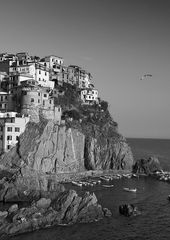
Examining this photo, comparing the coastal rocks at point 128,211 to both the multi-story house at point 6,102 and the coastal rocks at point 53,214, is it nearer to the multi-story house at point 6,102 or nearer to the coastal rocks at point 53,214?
the coastal rocks at point 53,214

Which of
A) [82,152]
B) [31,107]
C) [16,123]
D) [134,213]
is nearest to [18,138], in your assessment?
[16,123]

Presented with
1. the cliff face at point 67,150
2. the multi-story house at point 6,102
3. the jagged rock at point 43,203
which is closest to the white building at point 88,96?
the cliff face at point 67,150

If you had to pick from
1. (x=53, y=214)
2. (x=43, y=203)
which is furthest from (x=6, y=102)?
(x=53, y=214)

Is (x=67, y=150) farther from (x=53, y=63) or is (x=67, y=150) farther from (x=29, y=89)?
(x=53, y=63)

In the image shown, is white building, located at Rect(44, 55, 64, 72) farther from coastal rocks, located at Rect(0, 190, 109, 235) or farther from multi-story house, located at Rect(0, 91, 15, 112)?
coastal rocks, located at Rect(0, 190, 109, 235)

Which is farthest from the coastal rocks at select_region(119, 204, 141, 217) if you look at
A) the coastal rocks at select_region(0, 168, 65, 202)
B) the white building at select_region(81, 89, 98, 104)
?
the white building at select_region(81, 89, 98, 104)
